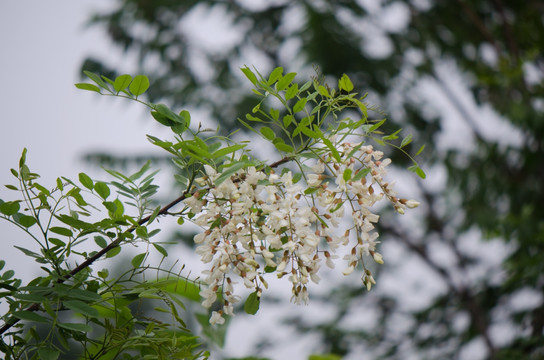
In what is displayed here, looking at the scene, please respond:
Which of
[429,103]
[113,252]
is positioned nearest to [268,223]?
[113,252]

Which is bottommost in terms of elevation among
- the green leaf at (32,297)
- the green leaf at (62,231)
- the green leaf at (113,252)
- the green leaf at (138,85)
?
the green leaf at (32,297)

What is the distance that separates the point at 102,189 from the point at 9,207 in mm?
95

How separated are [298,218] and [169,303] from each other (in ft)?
0.52

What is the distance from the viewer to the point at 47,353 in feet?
1.68

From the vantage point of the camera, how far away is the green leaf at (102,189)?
592 millimetres

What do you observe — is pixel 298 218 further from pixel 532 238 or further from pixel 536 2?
pixel 536 2

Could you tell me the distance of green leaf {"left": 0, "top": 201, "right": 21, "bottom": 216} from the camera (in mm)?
550

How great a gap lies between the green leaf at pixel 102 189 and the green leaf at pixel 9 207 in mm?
81

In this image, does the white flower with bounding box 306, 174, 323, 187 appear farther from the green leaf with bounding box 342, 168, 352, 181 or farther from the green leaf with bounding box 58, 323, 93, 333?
the green leaf with bounding box 58, 323, 93, 333

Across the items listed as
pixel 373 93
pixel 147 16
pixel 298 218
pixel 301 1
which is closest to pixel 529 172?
pixel 373 93

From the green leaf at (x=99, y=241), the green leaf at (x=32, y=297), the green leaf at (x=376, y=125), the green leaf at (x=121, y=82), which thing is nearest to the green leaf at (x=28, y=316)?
the green leaf at (x=32, y=297)

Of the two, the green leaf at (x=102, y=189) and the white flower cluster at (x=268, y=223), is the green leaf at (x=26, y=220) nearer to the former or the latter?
the green leaf at (x=102, y=189)

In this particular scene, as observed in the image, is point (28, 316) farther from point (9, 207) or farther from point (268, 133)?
point (268, 133)

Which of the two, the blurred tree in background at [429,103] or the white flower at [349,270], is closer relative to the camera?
the white flower at [349,270]
